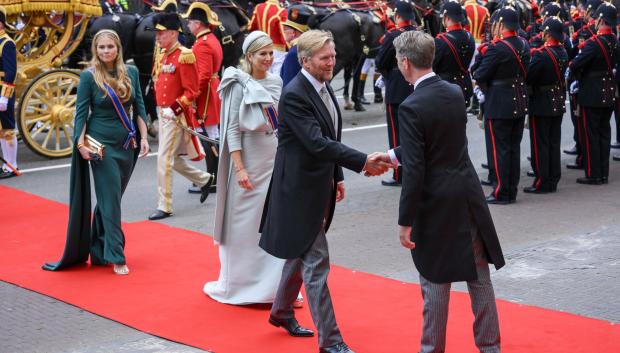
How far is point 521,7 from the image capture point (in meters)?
15.6

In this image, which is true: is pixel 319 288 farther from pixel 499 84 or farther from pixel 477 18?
pixel 477 18

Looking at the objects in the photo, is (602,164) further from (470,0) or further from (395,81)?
(470,0)

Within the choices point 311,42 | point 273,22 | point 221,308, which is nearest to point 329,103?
point 311,42

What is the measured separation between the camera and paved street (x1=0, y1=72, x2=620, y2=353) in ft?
21.2

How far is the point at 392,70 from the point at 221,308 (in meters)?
5.24

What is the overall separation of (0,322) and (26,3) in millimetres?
6152

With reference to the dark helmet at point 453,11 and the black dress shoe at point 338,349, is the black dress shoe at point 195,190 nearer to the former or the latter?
the dark helmet at point 453,11

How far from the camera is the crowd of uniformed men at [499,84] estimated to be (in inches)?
393

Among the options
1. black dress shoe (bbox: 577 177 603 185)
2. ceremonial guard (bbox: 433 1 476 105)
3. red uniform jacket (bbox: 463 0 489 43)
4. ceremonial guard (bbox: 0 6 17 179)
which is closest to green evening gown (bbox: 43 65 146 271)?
ceremonial guard (bbox: 0 6 17 179)

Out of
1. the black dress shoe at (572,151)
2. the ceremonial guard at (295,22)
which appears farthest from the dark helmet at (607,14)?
the ceremonial guard at (295,22)

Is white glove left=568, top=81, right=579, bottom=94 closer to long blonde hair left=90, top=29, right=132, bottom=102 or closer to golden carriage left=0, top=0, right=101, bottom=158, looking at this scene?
long blonde hair left=90, top=29, right=132, bottom=102

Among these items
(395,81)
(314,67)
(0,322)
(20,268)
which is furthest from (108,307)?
(395,81)

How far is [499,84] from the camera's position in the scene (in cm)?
1031

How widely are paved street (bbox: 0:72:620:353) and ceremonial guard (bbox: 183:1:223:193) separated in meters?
0.74
